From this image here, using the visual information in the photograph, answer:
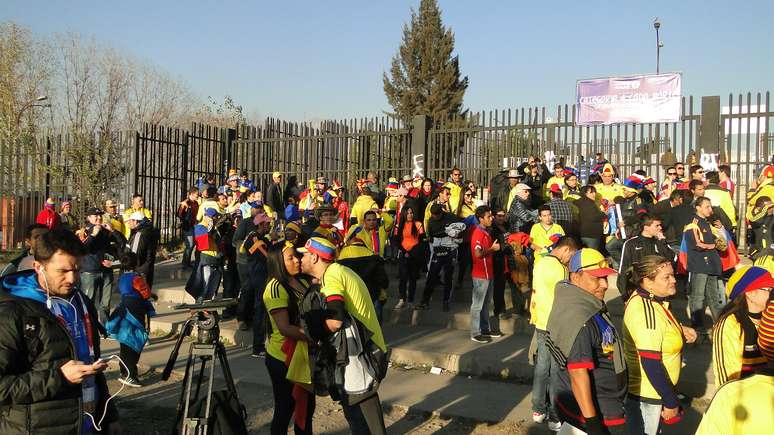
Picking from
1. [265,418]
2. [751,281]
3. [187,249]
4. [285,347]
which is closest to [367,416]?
[285,347]

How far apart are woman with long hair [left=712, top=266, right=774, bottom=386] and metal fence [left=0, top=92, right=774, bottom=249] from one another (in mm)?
10214

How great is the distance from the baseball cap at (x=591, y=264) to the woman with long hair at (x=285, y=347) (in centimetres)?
197

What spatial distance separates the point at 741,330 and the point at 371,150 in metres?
13.8

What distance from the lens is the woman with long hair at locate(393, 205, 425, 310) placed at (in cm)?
1144

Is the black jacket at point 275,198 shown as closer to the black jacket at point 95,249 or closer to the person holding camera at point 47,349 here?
the black jacket at point 95,249

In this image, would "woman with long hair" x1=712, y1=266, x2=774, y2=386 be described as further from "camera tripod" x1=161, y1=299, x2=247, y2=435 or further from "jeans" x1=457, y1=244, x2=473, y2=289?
"jeans" x1=457, y1=244, x2=473, y2=289

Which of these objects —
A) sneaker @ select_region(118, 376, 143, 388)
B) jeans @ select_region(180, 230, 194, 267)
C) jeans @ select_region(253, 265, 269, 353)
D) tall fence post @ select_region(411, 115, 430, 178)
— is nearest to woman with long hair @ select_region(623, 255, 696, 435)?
jeans @ select_region(253, 265, 269, 353)

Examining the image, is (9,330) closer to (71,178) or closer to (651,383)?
(651,383)

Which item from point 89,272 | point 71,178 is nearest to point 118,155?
point 71,178

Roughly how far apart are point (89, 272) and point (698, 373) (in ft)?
28.5

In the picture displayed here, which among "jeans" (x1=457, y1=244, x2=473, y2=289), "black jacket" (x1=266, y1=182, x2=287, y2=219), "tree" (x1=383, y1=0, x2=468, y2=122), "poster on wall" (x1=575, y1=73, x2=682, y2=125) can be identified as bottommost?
"jeans" (x1=457, y1=244, x2=473, y2=289)

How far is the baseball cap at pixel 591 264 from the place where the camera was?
4389 mm

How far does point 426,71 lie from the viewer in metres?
44.9

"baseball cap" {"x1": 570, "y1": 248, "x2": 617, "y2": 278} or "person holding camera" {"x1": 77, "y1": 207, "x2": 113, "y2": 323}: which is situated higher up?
"baseball cap" {"x1": 570, "y1": 248, "x2": 617, "y2": 278}
